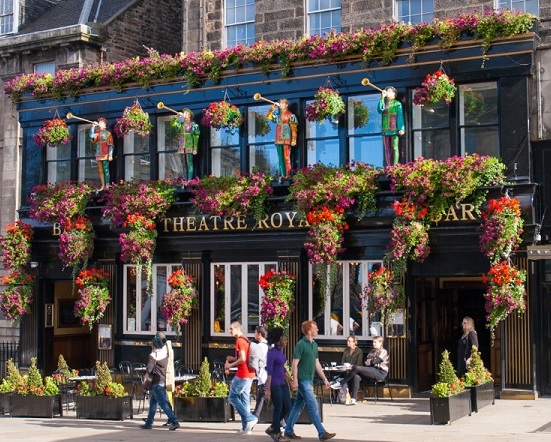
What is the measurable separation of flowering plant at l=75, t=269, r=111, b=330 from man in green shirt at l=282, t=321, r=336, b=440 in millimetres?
10738

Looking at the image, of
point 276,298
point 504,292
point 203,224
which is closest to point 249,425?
point 504,292

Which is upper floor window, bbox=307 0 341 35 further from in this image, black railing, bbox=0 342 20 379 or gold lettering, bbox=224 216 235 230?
black railing, bbox=0 342 20 379

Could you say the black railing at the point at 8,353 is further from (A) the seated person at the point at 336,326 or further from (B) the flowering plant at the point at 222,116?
(A) the seated person at the point at 336,326

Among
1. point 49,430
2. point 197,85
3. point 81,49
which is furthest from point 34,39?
point 49,430

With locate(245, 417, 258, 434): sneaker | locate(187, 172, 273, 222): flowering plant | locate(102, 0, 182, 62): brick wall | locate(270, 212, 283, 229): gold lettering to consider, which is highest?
locate(102, 0, 182, 62): brick wall

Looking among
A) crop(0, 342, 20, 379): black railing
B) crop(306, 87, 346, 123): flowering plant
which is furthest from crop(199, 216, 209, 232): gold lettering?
crop(0, 342, 20, 379): black railing

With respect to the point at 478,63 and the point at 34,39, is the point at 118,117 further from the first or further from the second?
the point at 478,63

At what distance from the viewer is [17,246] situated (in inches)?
1086

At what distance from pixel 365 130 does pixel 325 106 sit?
122 cm

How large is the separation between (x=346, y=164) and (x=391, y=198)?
1415 millimetres

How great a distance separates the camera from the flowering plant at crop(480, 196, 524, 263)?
21.0 metres

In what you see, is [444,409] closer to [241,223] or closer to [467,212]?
[467,212]

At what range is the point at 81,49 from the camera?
3084cm

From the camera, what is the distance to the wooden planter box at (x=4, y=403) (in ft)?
69.0
